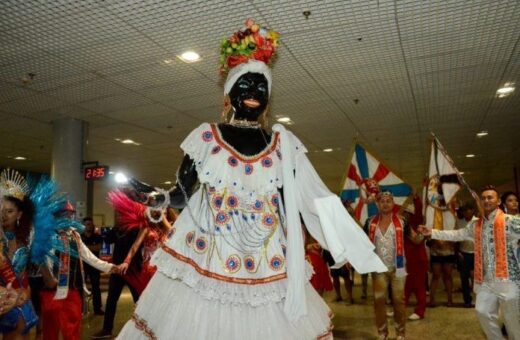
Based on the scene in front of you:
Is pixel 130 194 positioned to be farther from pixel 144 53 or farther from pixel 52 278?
pixel 144 53

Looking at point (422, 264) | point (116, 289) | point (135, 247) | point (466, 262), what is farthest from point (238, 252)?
point (466, 262)

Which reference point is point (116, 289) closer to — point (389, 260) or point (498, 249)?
point (389, 260)

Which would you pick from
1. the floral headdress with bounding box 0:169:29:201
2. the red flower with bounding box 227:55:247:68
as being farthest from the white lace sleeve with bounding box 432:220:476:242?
the floral headdress with bounding box 0:169:29:201

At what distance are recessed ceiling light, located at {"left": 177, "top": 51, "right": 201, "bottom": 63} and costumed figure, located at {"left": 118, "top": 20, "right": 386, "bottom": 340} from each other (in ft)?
10.1

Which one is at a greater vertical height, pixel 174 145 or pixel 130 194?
pixel 174 145

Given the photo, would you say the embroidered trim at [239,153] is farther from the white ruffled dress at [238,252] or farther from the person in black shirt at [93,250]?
the person in black shirt at [93,250]

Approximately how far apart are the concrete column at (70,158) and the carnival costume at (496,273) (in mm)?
6668

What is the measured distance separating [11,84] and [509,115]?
31.1 ft

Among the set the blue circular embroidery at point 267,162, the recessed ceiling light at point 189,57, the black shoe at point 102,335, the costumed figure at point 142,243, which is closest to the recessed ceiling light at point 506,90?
the recessed ceiling light at point 189,57

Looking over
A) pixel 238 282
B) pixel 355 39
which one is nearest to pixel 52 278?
pixel 238 282

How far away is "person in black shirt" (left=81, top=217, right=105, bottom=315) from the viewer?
730 cm

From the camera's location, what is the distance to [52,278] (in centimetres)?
396

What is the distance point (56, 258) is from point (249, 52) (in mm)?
2524

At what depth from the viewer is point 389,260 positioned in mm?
5105
